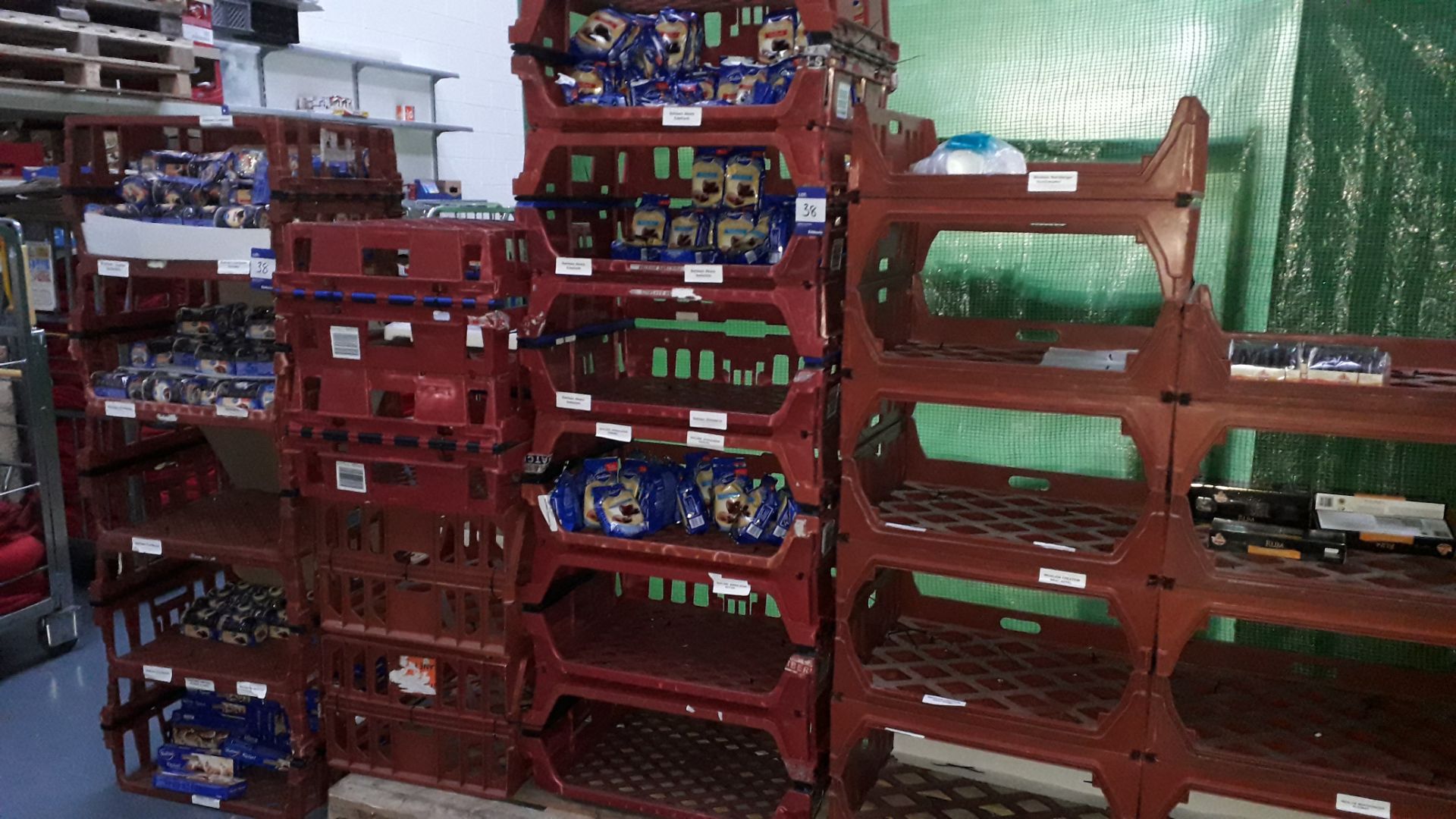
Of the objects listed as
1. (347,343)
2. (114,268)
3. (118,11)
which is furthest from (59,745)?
(118,11)

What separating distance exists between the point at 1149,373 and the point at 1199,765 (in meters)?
0.99

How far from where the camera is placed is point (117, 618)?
5016 mm

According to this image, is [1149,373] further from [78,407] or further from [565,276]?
[78,407]

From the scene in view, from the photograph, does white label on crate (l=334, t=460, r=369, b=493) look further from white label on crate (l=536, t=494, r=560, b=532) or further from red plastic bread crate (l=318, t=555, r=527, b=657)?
white label on crate (l=536, t=494, r=560, b=532)

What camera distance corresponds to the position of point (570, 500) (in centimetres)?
304

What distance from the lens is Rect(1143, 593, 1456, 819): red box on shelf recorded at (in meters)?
2.39

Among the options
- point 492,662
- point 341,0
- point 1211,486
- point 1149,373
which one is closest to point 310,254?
point 492,662

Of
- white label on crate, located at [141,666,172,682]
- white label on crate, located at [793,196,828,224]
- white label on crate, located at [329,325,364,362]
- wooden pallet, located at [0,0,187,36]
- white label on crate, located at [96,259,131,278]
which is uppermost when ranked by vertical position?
wooden pallet, located at [0,0,187,36]

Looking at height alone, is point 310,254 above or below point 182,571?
above

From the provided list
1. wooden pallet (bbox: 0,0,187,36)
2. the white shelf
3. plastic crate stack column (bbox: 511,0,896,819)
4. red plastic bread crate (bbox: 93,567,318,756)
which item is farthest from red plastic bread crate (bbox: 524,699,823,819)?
wooden pallet (bbox: 0,0,187,36)

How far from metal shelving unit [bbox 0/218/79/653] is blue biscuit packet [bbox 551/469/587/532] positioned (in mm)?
2871

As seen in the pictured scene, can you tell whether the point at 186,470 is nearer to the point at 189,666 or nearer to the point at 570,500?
the point at 189,666

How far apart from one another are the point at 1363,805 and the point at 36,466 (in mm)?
5128

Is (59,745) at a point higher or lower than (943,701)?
lower
